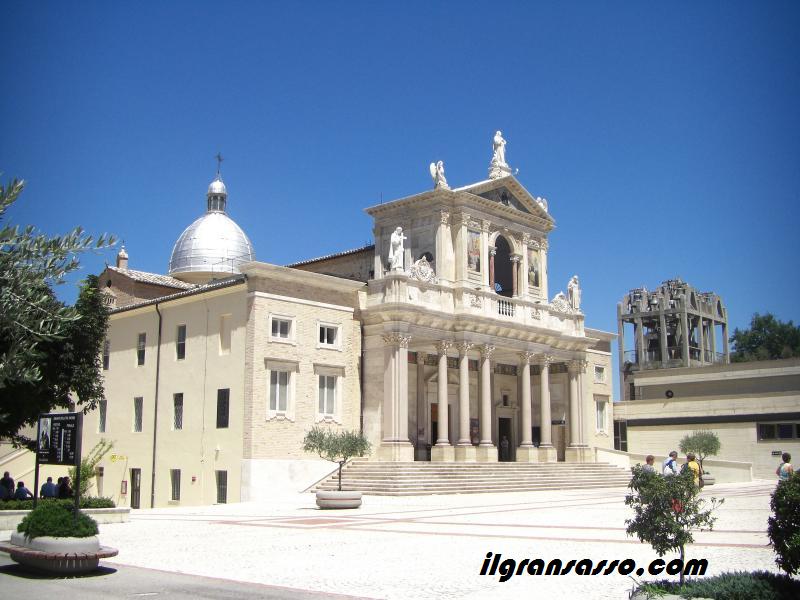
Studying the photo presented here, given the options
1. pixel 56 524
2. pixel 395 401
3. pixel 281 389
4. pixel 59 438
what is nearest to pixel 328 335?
pixel 281 389

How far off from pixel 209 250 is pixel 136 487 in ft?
82.6

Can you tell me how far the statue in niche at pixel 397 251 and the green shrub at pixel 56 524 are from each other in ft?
96.6

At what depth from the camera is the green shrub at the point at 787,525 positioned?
9.77 m

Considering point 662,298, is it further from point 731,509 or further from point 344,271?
point 731,509

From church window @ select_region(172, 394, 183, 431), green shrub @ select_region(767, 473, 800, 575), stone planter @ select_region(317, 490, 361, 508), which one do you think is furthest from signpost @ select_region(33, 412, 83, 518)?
church window @ select_region(172, 394, 183, 431)

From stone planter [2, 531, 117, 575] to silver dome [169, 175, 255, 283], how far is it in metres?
50.0

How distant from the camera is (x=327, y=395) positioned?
41.8 metres

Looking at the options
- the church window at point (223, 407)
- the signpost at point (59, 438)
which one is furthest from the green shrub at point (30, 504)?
the church window at point (223, 407)

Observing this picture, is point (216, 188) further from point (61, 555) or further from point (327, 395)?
point (61, 555)

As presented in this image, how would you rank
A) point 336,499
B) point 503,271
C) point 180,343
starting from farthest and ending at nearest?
1. point 503,271
2. point 180,343
3. point 336,499

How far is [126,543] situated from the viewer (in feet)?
64.6

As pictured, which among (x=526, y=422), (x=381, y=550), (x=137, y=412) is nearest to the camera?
(x=381, y=550)

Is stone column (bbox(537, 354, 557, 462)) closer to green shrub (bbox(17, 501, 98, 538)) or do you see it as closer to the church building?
the church building

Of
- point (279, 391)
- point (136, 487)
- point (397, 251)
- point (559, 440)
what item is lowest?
point (136, 487)
